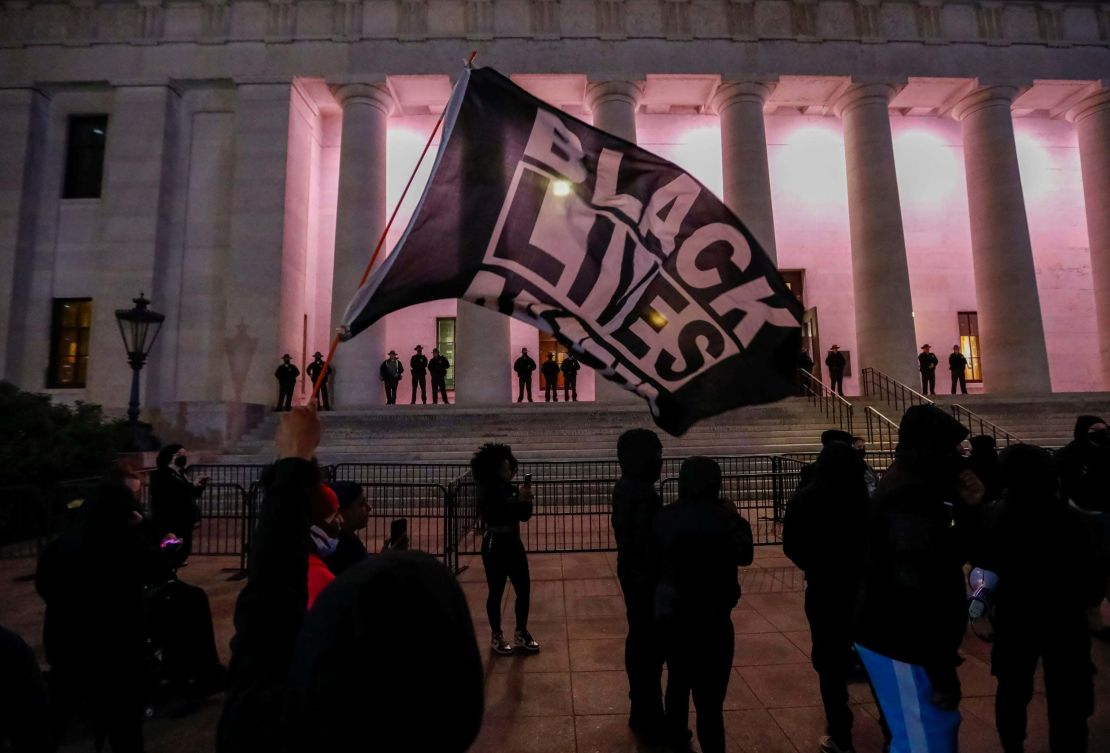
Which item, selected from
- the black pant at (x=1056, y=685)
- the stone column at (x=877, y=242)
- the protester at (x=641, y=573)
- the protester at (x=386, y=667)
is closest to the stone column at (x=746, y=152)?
the stone column at (x=877, y=242)

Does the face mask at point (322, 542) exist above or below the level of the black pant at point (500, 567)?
above

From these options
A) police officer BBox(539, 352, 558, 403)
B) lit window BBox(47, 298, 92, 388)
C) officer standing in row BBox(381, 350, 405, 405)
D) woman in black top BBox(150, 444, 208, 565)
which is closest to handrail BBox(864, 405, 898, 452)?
police officer BBox(539, 352, 558, 403)

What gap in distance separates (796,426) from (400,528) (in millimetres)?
14606

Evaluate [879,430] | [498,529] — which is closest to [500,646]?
[498,529]

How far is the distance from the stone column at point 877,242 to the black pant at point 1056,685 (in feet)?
61.2

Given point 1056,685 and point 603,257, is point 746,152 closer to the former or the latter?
point 603,257

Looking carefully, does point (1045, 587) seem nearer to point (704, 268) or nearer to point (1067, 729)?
point (1067, 729)

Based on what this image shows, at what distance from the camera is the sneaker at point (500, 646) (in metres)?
5.11

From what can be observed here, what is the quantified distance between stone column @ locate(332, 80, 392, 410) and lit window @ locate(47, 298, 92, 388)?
8688 mm

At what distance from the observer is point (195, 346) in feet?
65.9

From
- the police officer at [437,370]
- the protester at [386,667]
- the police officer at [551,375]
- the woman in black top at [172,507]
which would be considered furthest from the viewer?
the police officer at [551,375]

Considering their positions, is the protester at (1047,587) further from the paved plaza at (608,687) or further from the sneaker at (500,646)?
the sneaker at (500,646)

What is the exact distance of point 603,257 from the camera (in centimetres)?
387

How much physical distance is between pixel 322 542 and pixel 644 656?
2.12 meters
